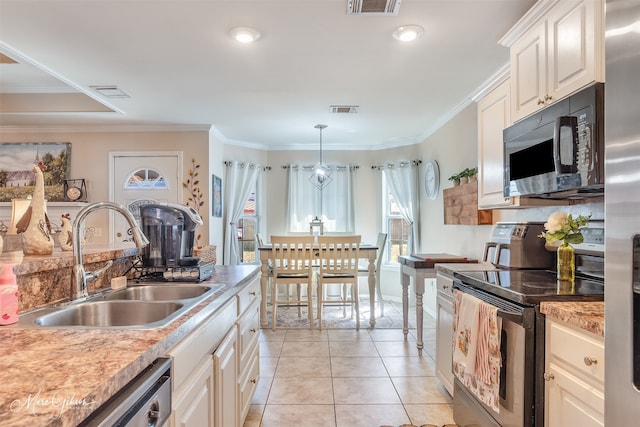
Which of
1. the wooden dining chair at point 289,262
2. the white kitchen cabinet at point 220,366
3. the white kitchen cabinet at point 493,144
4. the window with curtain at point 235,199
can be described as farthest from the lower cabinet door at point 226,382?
the window with curtain at point 235,199

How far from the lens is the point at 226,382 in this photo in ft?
5.20

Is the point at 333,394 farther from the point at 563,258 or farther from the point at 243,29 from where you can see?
the point at 243,29

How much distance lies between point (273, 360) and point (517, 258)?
2.11 meters

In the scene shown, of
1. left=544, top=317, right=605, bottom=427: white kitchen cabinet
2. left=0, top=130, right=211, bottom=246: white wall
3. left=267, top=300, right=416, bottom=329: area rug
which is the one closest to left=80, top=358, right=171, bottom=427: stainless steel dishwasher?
left=544, top=317, right=605, bottom=427: white kitchen cabinet

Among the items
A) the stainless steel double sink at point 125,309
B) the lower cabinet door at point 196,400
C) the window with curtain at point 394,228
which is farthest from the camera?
the window with curtain at point 394,228

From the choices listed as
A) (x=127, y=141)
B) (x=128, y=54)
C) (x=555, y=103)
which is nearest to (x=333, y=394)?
(x=555, y=103)

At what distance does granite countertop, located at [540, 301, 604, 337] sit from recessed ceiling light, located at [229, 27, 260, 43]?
6.82 ft

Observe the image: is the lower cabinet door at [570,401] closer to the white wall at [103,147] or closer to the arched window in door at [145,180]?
the white wall at [103,147]

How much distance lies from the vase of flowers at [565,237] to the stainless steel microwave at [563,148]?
0.14m

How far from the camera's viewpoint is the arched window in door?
14.5ft

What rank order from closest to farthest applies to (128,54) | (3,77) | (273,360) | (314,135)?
(128,54) → (273,360) → (3,77) → (314,135)

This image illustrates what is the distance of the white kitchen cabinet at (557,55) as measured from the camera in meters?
1.52

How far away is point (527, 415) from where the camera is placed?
142cm

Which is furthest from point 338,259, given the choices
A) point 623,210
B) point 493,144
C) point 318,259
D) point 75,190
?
point 623,210
